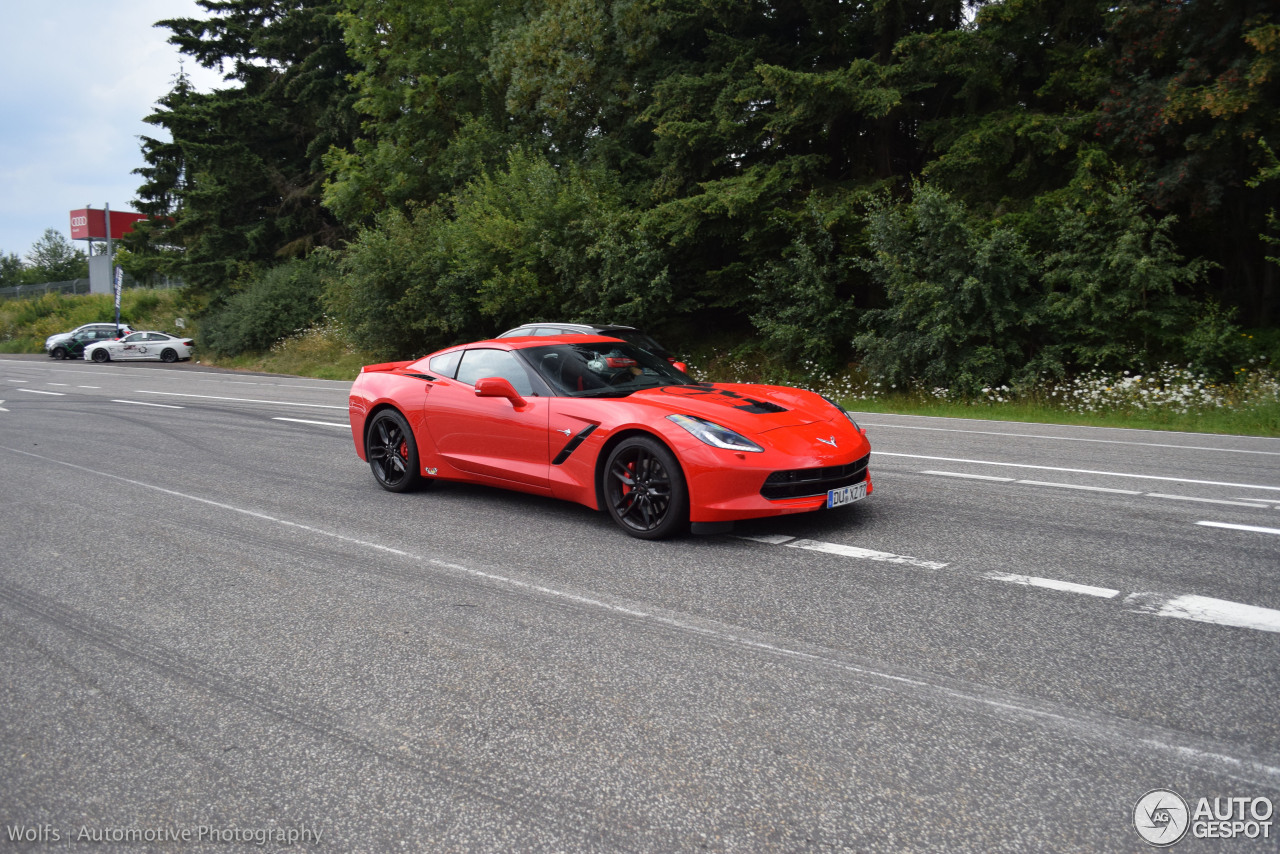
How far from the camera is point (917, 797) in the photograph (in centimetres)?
270

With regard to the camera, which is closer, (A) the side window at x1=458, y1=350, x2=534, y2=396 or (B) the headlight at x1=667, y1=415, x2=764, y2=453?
(B) the headlight at x1=667, y1=415, x2=764, y2=453

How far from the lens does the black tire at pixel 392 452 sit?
763cm

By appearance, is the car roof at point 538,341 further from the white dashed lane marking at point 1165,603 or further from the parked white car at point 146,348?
the parked white car at point 146,348

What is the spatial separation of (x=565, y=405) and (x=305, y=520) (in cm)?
223

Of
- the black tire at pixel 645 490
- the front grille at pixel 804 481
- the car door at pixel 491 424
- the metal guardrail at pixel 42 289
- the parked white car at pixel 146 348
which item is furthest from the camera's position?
the metal guardrail at pixel 42 289

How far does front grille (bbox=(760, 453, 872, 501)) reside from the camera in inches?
217

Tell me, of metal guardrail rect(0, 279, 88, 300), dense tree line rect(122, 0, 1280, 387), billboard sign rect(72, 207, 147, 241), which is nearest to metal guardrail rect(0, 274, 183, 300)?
metal guardrail rect(0, 279, 88, 300)

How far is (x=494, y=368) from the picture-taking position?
715cm

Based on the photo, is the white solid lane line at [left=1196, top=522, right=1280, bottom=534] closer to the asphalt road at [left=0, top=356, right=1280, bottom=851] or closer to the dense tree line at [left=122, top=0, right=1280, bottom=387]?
the asphalt road at [left=0, top=356, right=1280, bottom=851]

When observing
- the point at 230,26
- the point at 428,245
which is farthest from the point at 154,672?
the point at 230,26

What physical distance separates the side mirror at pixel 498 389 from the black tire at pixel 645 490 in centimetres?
102

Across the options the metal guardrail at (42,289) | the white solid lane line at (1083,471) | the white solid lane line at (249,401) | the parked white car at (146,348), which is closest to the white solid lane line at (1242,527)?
the white solid lane line at (1083,471)

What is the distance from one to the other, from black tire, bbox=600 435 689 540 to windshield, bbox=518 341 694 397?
687mm

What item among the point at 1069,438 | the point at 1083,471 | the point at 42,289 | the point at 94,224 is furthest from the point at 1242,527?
the point at 94,224
